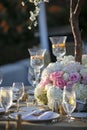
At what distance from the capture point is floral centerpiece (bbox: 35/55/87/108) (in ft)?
12.1

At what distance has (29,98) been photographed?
4156 millimetres

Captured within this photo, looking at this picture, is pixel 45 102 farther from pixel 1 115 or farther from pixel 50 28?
pixel 50 28

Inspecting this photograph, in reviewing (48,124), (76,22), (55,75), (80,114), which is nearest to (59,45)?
(76,22)

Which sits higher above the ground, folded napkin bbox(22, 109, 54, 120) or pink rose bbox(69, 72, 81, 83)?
pink rose bbox(69, 72, 81, 83)

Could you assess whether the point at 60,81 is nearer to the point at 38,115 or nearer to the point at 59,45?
the point at 38,115

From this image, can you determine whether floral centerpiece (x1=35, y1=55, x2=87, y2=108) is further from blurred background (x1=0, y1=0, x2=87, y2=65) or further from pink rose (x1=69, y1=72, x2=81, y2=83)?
blurred background (x1=0, y1=0, x2=87, y2=65)

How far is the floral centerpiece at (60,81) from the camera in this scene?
12.1 feet

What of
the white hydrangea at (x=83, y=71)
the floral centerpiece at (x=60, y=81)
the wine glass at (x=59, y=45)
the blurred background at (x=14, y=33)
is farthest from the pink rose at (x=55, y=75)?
the blurred background at (x=14, y=33)

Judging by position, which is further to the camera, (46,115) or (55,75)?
(55,75)

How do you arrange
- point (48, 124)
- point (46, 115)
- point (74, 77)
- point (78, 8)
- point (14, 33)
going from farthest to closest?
1. point (14, 33)
2. point (78, 8)
3. point (74, 77)
4. point (46, 115)
5. point (48, 124)

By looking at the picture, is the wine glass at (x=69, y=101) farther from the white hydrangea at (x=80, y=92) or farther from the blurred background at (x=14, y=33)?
the blurred background at (x=14, y=33)

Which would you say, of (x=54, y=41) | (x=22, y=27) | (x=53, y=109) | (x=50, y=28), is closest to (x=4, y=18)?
(x=22, y=27)

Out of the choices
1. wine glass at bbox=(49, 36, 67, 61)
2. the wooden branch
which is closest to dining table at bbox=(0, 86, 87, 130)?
the wooden branch

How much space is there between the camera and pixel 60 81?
373 cm
